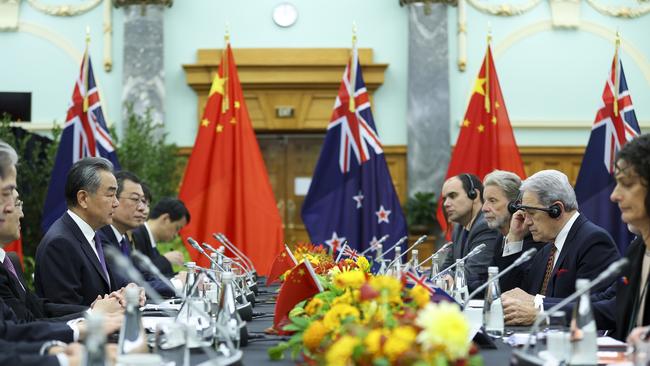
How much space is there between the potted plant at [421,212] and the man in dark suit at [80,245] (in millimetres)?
6652

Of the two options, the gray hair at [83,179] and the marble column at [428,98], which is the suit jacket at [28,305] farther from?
the marble column at [428,98]

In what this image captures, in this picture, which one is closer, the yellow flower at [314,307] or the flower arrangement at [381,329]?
the flower arrangement at [381,329]

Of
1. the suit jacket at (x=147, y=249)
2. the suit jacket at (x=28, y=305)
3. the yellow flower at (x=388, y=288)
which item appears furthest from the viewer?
the suit jacket at (x=147, y=249)

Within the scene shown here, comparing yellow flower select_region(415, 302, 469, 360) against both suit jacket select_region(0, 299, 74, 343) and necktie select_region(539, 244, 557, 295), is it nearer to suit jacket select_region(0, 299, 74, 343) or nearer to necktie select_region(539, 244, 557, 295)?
suit jacket select_region(0, 299, 74, 343)

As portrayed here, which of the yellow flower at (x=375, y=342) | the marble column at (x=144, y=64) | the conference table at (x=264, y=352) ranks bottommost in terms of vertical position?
the conference table at (x=264, y=352)

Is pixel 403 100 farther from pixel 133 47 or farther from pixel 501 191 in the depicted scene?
pixel 501 191

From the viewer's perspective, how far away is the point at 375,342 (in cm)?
199

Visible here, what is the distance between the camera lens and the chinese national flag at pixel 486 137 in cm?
885

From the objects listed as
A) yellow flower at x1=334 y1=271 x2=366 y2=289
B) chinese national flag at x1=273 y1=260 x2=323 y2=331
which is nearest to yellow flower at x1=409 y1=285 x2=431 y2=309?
yellow flower at x1=334 y1=271 x2=366 y2=289

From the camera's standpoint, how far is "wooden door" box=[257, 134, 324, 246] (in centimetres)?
1179

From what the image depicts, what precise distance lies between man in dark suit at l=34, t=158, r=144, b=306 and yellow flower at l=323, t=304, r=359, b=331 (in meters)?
2.37

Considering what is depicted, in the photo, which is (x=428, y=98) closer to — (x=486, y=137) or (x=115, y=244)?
(x=486, y=137)

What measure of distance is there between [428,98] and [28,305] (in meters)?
7.90

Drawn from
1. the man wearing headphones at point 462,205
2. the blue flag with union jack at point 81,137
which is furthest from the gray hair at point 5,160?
the blue flag with union jack at point 81,137
